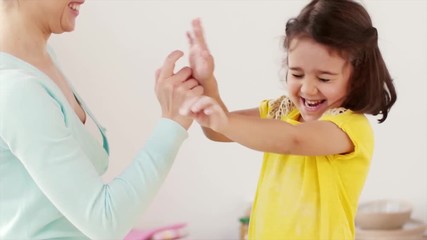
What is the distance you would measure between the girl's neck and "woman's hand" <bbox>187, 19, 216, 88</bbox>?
285 mm

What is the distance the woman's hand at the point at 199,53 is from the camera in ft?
4.19

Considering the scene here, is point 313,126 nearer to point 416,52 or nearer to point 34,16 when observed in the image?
point 34,16

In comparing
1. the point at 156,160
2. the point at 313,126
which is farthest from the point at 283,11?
the point at 156,160

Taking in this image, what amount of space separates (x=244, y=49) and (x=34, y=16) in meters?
1.66

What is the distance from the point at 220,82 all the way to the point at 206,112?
1.66 metres

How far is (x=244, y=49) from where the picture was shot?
277cm

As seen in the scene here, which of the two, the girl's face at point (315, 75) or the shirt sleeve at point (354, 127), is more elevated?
the girl's face at point (315, 75)

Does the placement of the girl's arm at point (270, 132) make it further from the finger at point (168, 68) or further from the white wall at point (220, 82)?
the white wall at point (220, 82)

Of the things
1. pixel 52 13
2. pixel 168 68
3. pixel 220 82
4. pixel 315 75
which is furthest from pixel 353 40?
pixel 220 82

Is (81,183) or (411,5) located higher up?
(411,5)

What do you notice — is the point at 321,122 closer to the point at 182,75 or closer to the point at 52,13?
the point at 182,75

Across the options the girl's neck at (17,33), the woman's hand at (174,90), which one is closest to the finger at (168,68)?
the woman's hand at (174,90)

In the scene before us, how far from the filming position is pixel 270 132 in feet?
3.98

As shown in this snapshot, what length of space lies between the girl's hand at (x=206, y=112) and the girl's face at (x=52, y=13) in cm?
27
